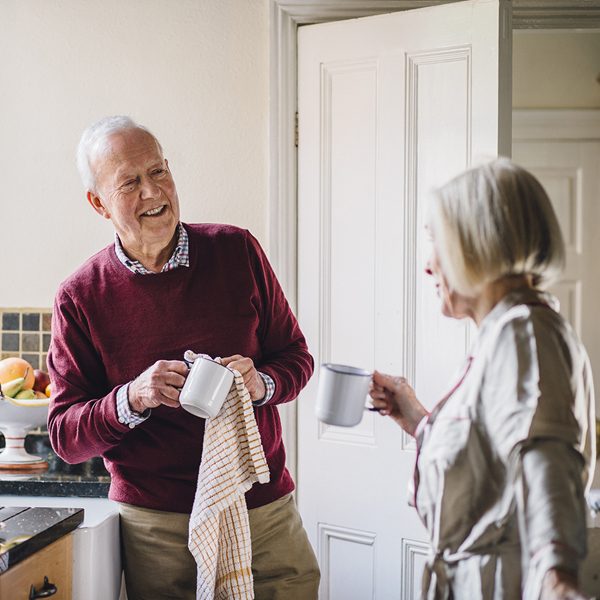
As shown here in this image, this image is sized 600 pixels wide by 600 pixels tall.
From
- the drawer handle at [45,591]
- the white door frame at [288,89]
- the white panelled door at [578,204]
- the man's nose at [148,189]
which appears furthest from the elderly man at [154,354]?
the white panelled door at [578,204]

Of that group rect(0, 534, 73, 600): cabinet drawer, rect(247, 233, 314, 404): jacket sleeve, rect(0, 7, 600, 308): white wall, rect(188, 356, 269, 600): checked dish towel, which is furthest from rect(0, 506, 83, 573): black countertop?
rect(0, 7, 600, 308): white wall

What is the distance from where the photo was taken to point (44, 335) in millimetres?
2094

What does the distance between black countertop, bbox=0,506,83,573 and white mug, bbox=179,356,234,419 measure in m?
0.35

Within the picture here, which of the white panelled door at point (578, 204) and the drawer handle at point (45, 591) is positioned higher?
the white panelled door at point (578, 204)

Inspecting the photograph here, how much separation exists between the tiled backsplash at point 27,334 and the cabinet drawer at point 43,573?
92 cm

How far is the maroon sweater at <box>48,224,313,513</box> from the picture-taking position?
141 centimetres

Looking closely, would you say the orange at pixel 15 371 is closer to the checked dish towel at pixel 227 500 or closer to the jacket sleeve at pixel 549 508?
the checked dish towel at pixel 227 500

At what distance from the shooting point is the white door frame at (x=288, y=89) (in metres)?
2.02

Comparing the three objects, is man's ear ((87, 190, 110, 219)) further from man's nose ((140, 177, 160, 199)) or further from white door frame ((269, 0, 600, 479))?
white door frame ((269, 0, 600, 479))

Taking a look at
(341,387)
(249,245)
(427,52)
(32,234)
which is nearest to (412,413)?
(341,387)

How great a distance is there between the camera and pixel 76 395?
1.43 metres

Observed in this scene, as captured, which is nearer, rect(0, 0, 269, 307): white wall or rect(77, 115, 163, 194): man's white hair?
rect(77, 115, 163, 194): man's white hair

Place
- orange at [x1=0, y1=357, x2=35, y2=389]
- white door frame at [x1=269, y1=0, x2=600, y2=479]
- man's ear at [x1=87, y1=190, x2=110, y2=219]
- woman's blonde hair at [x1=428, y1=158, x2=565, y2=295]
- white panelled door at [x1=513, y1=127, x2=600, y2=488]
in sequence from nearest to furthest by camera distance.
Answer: woman's blonde hair at [x1=428, y1=158, x2=565, y2=295] < man's ear at [x1=87, y1=190, x2=110, y2=219] < orange at [x1=0, y1=357, x2=35, y2=389] < white door frame at [x1=269, y1=0, x2=600, y2=479] < white panelled door at [x1=513, y1=127, x2=600, y2=488]

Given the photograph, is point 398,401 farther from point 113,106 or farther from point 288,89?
point 113,106
